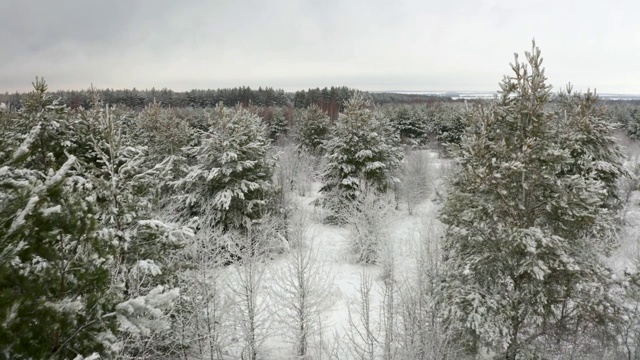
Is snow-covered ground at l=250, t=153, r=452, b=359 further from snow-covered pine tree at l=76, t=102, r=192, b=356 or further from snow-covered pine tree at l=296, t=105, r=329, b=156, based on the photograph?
snow-covered pine tree at l=296, t=105, r=329, b=156

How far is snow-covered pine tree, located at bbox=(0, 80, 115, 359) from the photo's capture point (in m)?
3.62

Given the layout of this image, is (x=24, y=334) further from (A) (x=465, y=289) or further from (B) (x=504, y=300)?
(B) (x=504, y=300)

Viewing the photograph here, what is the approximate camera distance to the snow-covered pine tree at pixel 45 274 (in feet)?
11.9

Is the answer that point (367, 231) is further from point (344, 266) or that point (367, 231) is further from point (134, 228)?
point (134, 228)

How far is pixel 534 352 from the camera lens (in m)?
10.0

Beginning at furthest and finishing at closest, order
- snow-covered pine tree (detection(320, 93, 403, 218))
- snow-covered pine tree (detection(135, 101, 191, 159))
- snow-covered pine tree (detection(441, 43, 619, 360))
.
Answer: snow-covered pine tree (detection(135, 101, 191, 159)) < snow-covered pine tree (detection(320, 93, 403, 218)) < snow-covered pine tree (detection(441, 43, 619, 360))

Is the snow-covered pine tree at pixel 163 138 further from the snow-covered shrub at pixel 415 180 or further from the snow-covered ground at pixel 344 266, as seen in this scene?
the snow-covered shrub at pixel 415 180

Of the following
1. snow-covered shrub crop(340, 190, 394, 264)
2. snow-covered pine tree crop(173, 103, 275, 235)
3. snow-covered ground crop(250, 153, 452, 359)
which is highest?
snow-covered pine tree crop(173, 103, 275, 235)

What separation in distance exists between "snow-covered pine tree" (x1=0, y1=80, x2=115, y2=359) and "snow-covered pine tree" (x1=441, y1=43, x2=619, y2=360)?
822cm

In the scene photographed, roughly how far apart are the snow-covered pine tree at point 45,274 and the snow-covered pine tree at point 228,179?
1365 cm

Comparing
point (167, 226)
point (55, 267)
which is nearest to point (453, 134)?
point (167, 226)

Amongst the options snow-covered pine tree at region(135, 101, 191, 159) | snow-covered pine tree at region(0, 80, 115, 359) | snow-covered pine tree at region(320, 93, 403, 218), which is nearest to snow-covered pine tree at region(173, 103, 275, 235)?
snow-covered pine tree at region(135, 101, 191, 159)

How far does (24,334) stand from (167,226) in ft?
20.6

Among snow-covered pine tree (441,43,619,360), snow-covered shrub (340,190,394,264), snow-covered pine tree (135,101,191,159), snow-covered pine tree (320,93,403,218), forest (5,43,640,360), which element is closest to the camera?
forest (5,43,640,360)
